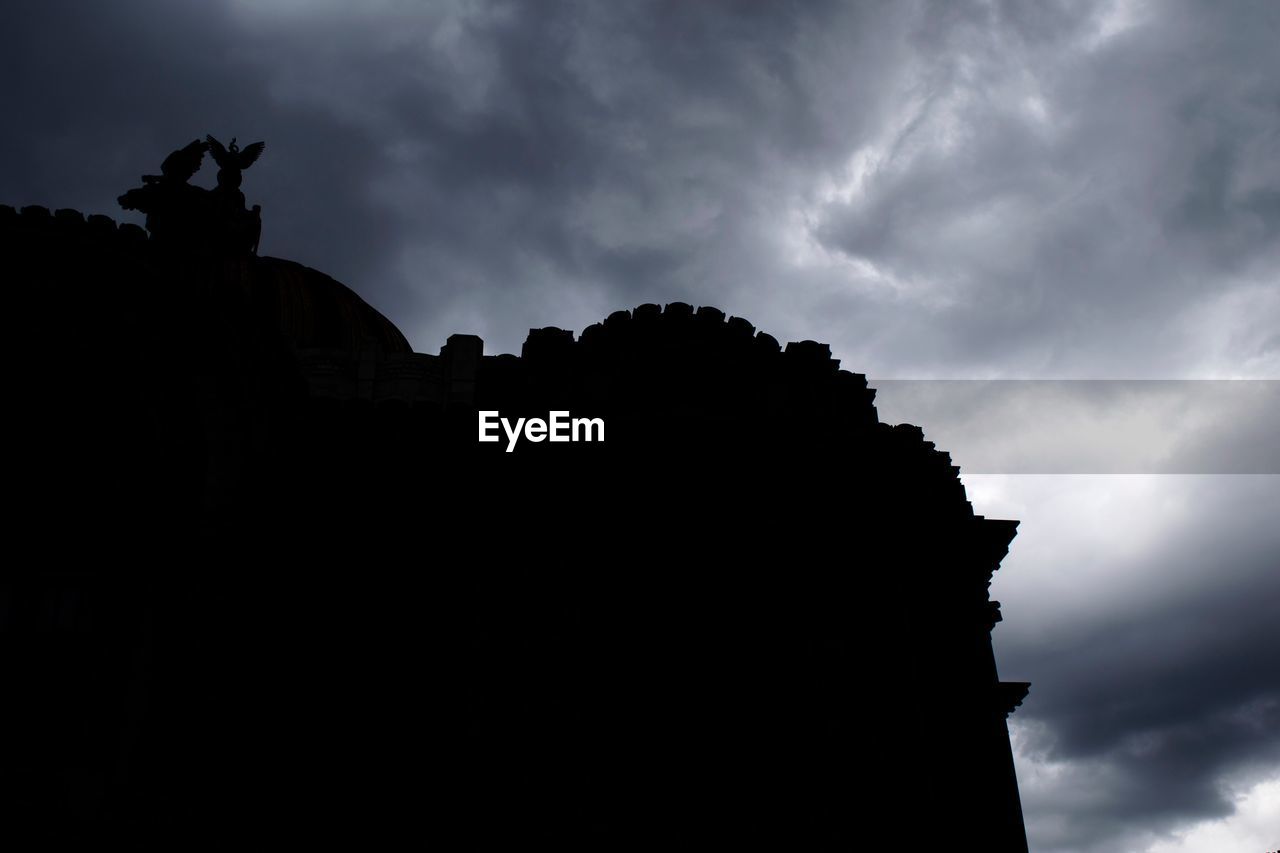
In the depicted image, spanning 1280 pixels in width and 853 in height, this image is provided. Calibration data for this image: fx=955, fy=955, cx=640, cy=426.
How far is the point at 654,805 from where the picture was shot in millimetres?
13891

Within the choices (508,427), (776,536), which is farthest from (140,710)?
(776,536)

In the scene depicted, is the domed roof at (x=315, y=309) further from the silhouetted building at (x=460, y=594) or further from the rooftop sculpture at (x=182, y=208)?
the silhouetted building at (x=460, y=594)

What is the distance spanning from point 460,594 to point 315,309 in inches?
630

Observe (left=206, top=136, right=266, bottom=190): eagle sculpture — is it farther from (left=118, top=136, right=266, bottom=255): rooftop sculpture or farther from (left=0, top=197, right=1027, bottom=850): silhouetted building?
(left=0, top=197, right=1027, bottom=850): silhouetted building

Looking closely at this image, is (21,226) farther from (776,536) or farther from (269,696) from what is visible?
(776,536)

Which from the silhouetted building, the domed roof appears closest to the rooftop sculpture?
the silhouetted building

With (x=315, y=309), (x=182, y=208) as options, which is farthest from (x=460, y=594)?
(x=315, y=309)

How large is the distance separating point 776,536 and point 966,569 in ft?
12.2

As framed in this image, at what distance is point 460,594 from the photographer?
15297 mm

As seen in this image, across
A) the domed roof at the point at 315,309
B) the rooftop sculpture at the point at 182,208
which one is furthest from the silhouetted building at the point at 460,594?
the domed roof at the point at 315,309

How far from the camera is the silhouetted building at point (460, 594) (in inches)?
530

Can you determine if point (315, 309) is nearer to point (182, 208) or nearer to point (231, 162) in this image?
point (231, 162)

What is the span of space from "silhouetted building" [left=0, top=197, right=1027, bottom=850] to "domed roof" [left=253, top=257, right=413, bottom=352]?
1042 cm

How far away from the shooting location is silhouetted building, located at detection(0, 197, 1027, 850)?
44.2 feet
